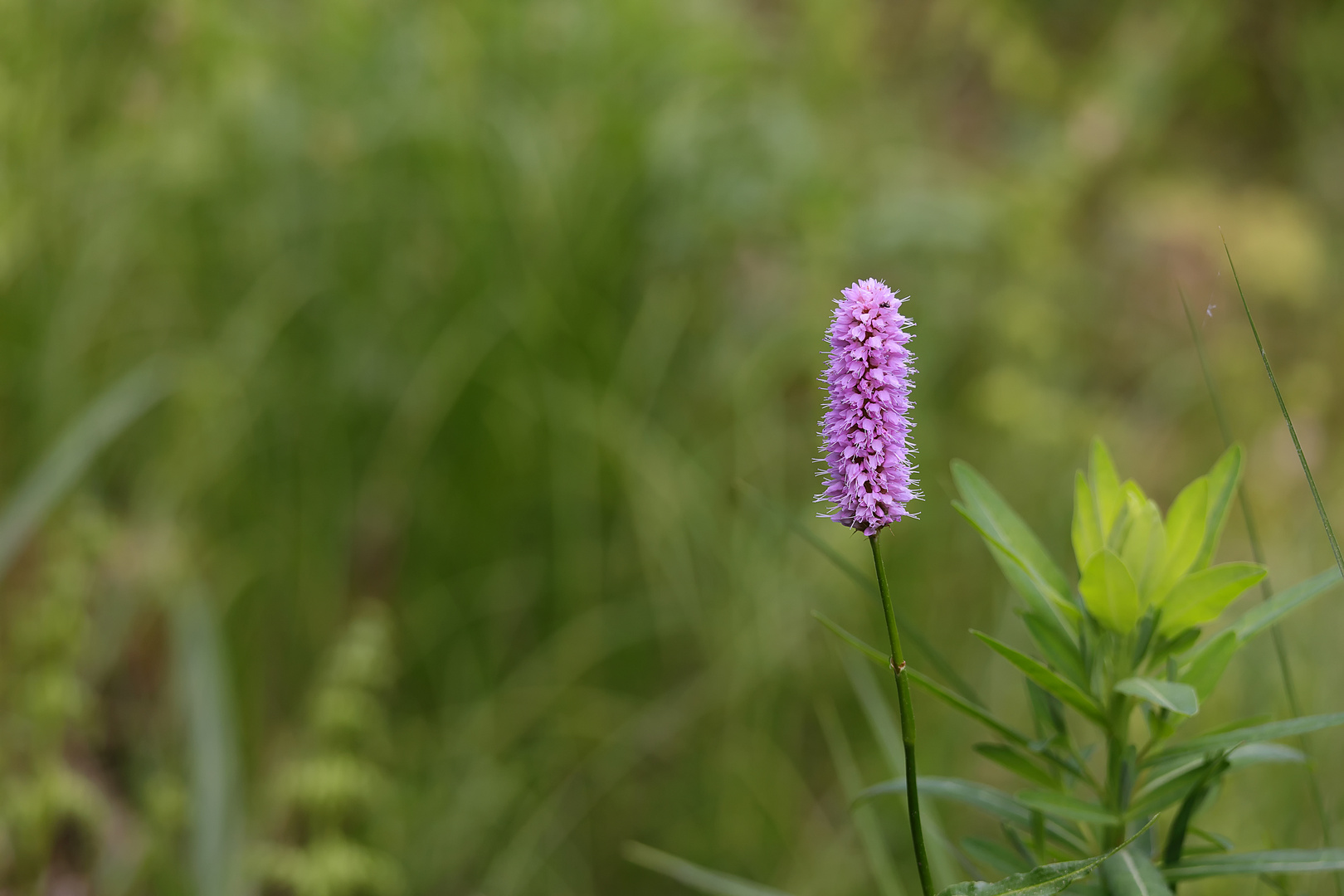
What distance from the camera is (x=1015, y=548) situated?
1.06m

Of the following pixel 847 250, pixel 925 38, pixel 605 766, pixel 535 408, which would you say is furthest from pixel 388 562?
pixel 925 38

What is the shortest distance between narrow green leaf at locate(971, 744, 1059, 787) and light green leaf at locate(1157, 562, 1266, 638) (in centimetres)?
18

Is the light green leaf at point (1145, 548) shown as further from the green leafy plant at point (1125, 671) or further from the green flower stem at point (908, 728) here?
the green flower stem at point (908, 728)

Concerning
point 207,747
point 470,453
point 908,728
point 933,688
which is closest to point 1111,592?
point 933,688

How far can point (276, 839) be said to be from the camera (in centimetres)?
230

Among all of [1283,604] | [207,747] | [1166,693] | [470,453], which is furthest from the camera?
[470,453]

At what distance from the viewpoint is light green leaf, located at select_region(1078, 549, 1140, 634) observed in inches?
35.0

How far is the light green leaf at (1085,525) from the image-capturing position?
1.05 meters

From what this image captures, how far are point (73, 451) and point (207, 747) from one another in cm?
72

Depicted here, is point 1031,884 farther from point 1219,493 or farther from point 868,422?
point 1219,493

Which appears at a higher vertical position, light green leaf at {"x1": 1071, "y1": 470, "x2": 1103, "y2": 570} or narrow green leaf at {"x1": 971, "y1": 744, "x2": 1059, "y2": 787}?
light green leaf at {"x1": 1071, "y1": 470, "x2": 1103, "y2": 570}

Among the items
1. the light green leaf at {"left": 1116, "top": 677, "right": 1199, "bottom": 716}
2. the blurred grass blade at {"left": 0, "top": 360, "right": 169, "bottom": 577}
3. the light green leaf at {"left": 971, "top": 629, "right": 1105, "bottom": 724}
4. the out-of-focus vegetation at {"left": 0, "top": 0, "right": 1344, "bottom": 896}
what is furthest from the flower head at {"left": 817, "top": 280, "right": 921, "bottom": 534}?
the blurred grass blade at {"left": 0, "top": 360, "right": 169, "bottom": 577}

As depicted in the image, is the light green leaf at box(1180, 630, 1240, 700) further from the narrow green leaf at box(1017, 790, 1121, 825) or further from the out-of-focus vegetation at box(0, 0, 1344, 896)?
the out-of-focus vegetation at box(0, 0, 1344, 896)

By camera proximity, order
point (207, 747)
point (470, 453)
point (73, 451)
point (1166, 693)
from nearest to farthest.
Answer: point (1166, 693) → point (207, 747) → point (73, 451) → point (470, 453)
